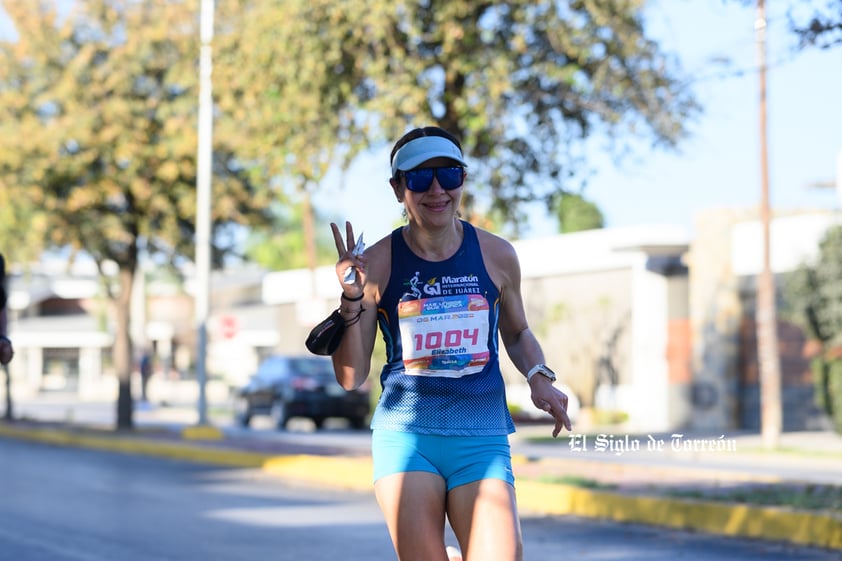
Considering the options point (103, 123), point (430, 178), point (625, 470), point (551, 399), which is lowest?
point (625, 470)

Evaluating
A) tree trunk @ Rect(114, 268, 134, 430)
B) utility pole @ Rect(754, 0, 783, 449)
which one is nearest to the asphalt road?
tree trunk @ Rect(114, 268, 134, 430)

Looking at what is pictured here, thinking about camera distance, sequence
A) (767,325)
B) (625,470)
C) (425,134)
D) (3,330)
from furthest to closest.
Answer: (767,325)
(625,470)
(3,330)
(425,134)

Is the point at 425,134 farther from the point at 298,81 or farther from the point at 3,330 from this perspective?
the point at 298,81

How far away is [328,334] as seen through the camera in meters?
→ 4.21

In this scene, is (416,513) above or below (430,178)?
below

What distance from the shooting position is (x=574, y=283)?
33.7 meters

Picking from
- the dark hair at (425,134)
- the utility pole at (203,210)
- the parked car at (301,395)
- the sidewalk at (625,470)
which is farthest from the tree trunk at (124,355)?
the dark hair at (425,134)

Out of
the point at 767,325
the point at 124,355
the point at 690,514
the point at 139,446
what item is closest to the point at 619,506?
the point at 690,514

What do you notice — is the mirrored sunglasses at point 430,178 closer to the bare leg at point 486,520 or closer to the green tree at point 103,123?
the bare leg at point 486,520

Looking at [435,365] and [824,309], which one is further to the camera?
[824,309]

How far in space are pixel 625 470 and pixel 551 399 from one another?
10.6 metres

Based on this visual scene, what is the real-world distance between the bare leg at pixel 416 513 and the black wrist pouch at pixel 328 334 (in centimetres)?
45

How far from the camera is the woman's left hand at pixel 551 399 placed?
446cm

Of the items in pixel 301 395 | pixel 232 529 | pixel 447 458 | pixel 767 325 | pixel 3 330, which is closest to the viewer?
pixel 447 458
